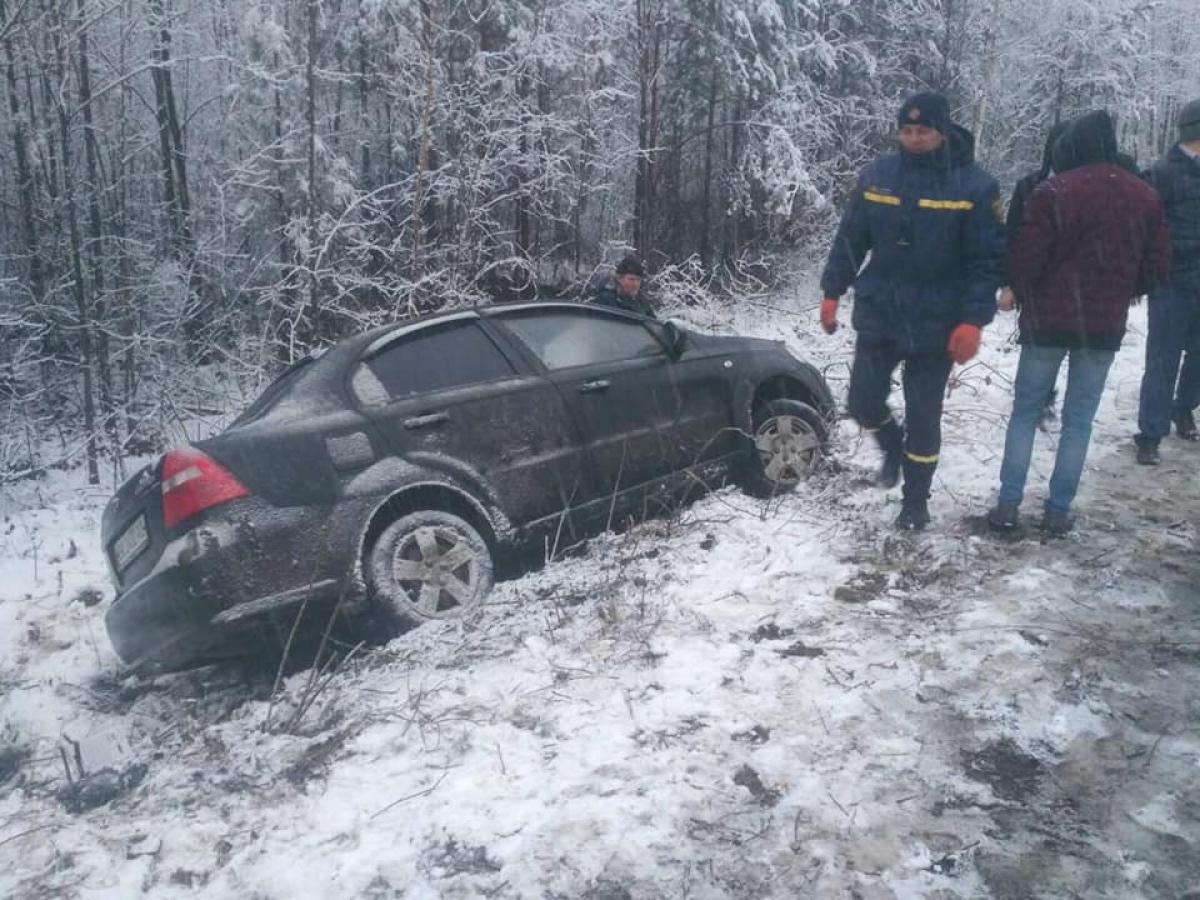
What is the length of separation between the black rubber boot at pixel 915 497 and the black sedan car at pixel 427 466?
969 mm

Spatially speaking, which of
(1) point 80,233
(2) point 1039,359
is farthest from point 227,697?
(1) point 80,233

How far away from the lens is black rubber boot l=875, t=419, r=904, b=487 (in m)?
5.10

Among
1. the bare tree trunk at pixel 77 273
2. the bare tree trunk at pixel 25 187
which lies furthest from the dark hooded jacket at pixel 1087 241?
the bare tree trunk at pixel 25 187

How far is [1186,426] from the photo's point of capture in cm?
619

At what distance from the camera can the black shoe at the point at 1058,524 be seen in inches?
181

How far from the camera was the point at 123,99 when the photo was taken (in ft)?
33.1

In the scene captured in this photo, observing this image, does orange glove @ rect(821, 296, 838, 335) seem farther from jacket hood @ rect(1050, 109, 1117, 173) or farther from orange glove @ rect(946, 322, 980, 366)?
jacket hood @ rect(1050, 109, 1117, 173)

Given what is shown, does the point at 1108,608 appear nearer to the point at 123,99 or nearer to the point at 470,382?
the point at 470,382

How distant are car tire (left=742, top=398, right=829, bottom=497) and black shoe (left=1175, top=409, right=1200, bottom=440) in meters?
2.60

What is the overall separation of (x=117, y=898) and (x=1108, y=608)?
391 cm

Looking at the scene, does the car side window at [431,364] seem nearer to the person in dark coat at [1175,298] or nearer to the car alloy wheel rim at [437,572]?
the car alloy wheel rim at [437,572]

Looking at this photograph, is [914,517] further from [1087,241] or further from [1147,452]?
[1147,452]

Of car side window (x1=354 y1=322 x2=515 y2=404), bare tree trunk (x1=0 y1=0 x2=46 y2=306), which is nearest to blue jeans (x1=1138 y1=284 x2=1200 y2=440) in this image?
car side window (x1=354 y1=322 x2=515 y2=404)

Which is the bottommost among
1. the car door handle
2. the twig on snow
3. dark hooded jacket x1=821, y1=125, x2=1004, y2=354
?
the twig on snow
